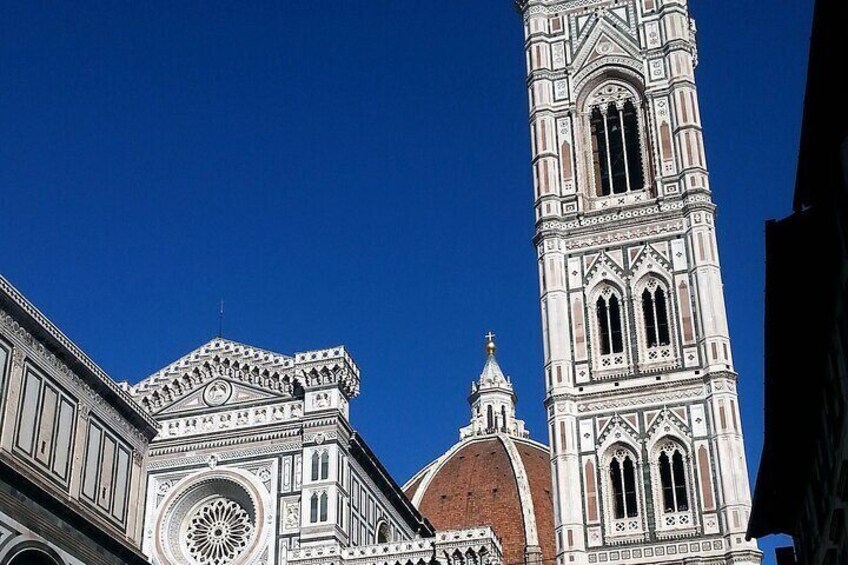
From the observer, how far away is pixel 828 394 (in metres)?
11.5

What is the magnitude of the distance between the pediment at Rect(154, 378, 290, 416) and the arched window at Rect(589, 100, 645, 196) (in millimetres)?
10789

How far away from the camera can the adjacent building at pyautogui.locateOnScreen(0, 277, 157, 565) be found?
16.5 m

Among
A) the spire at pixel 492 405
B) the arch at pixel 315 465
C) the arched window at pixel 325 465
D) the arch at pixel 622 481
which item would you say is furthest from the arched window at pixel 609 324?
the spire at pixel 492 405

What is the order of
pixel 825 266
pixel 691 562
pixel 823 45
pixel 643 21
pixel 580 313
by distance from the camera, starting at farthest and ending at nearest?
pixel 643 21 < pixel 580 313 < pixel 691 562 < pixel 825 266 < pixel 823 45

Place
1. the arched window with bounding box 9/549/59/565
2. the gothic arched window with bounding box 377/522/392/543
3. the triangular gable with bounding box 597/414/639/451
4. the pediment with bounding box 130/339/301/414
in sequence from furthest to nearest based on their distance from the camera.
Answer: the gothic arched window with bounding box 377/522/392/543, the pediment with bounding box 130/339/301/414, the triangular gable with bounding box 597/414/639/451, the arched window with bounding box 9/549/59/565

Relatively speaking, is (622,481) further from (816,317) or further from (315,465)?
(816,317)

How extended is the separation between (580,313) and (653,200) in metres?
3.82

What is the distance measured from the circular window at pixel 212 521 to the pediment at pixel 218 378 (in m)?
2.29

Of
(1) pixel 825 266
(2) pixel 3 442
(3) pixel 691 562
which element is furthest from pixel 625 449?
(1) pixel 825 266

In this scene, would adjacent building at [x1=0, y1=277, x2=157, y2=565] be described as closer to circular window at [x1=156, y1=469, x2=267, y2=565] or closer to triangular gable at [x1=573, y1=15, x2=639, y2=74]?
circular window at [x1=156, y1=469, x2=267, y2=565]

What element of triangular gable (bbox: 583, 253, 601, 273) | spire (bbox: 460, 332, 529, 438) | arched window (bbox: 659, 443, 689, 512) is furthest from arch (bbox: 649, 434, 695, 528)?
spire (bbox: 460, 332, 529, 438)

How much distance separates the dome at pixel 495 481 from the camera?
63188mm

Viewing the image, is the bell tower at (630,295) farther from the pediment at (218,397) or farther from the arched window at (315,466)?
the pediment at (218,397)

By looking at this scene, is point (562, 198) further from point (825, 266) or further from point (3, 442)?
point (825, 266)
